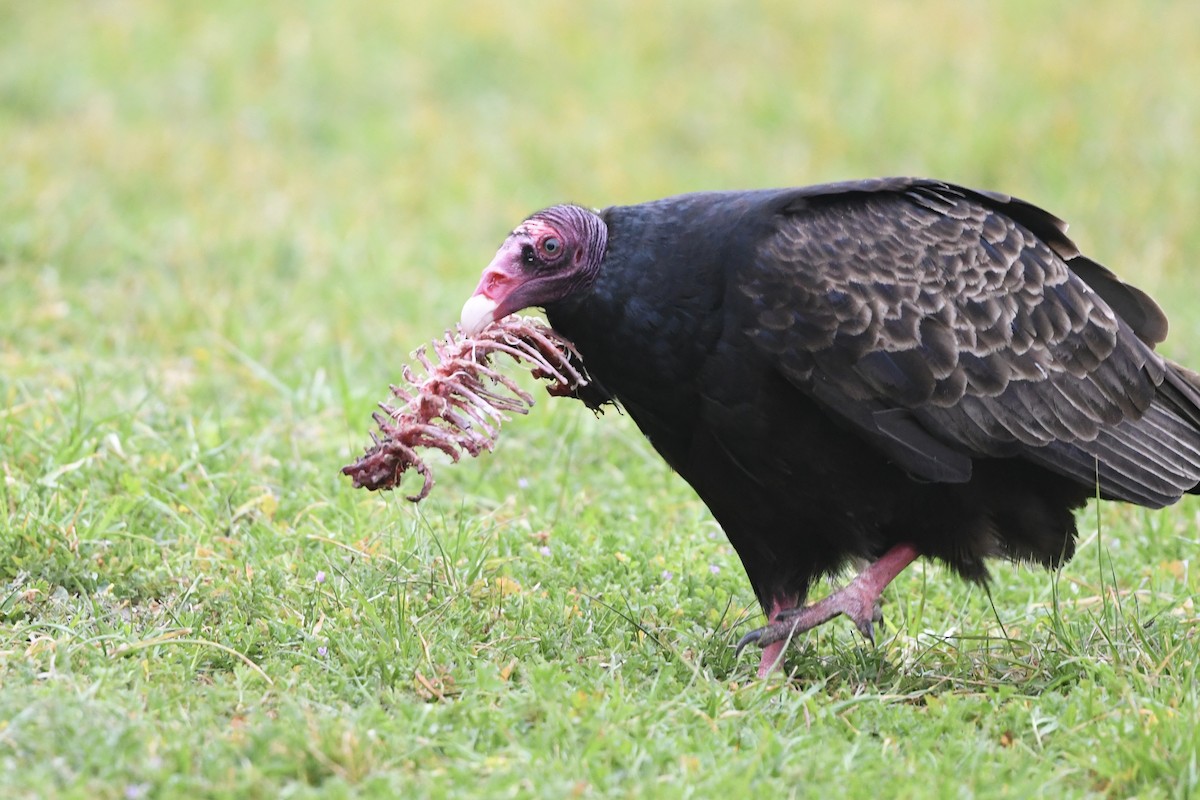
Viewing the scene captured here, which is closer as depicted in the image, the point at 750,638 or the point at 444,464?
the point at 750,638

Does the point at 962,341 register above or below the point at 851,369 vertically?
above

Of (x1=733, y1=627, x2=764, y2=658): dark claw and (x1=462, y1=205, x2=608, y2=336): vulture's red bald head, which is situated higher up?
(x1=462, y1=205, x2=608, y2=336): vulture's red bald head

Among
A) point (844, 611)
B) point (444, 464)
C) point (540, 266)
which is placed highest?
point (540, 266)

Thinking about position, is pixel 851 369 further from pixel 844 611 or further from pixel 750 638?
pixel 750 638

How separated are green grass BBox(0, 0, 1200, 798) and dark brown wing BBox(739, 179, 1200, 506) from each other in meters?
0.49

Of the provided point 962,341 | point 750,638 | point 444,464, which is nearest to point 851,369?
point 962,341

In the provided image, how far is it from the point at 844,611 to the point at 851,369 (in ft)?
2.22

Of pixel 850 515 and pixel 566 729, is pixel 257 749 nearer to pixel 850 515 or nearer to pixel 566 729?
pixel 566 729

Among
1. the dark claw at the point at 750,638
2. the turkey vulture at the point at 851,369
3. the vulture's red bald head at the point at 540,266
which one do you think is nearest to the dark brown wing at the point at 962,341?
the turkey vulture at the point at 851,369

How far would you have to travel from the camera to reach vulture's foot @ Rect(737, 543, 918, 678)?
4.00 metres

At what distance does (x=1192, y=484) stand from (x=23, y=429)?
12.4 feet

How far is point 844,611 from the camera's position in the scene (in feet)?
13.3

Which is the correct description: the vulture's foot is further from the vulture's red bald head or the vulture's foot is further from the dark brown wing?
the vulture's red bald head

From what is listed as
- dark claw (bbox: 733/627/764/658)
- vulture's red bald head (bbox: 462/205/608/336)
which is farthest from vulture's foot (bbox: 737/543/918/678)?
vulture's red bald head (bbox: 462/205/608/336)
